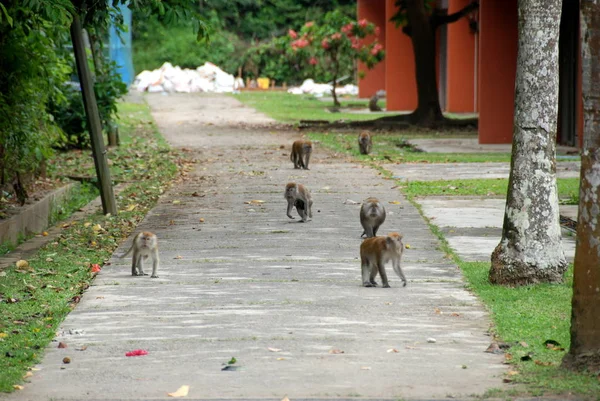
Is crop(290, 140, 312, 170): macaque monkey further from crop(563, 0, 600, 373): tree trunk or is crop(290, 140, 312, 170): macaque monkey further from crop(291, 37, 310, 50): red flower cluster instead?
crop(291, 37, 310, 50): red flower cluster

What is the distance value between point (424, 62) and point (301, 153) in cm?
1176

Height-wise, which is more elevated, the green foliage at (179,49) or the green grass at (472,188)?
the green foliage at (179,49)

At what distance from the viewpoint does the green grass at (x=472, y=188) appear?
1574 cm

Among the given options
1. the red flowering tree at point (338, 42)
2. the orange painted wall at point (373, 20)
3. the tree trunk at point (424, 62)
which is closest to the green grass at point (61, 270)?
the tree trunk at point (424, 62)

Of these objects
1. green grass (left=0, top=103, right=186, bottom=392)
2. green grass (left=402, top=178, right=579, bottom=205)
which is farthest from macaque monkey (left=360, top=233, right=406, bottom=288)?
green grass (left=402, top=178, right=579, bottom=205)

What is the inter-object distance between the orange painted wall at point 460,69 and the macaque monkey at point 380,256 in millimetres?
28561

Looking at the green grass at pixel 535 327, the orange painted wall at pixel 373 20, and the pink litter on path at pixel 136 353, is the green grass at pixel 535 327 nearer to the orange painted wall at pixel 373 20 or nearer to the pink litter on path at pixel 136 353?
the pink litter on path at pixel 136 353

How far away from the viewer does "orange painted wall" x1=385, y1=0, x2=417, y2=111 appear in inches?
1588

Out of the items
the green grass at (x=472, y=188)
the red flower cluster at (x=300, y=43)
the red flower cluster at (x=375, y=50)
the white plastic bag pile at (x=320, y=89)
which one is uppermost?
the red flower cluster at (x=300, y=43)

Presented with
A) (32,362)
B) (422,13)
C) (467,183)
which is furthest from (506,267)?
(422,13)

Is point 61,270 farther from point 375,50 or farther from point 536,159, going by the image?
point 375,50

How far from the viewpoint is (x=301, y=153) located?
19.1 meters

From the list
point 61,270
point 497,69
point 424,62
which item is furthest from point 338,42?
point 61,270

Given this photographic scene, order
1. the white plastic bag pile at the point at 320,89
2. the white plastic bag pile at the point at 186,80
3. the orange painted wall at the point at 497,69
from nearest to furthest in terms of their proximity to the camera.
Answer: the orange painted wall at the point at 497,69 → the white plastic bag pile at the point at 320,89 → the white plastic bag pile at the point at 186,80
